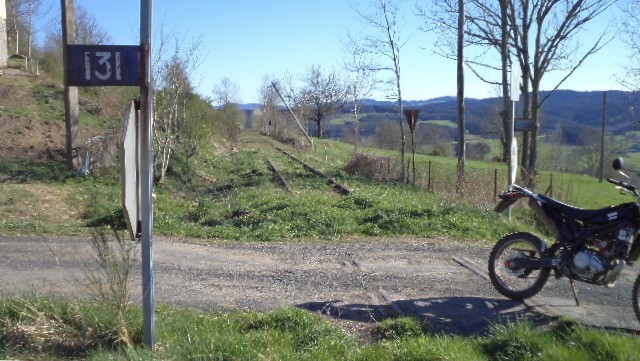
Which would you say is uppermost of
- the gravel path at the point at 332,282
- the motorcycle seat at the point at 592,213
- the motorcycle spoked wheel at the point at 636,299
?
the motorcycle seat at the point at 592,213

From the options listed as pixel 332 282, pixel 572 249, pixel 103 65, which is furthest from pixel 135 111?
pixel 572 249

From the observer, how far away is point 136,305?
6.15 metres

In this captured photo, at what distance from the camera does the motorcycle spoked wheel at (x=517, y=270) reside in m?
6.73

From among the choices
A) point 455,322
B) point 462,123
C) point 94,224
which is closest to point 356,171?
point 462,123

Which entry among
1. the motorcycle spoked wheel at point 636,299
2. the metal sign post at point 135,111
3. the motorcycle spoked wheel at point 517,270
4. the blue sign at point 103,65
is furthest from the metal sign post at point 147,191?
the motorcycle spoked wheel at point 636,299

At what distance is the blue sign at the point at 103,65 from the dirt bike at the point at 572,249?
405 centimetres

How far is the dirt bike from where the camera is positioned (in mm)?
6199

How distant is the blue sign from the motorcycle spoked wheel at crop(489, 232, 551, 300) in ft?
13.4

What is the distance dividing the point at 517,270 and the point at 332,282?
190 centimetres

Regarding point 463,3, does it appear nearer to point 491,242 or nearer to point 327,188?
point 327,188

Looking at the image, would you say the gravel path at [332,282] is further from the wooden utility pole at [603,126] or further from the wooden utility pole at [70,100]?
the wooden utility pole at [603,126]

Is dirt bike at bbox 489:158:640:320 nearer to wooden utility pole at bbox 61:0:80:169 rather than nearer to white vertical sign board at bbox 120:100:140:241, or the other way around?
white vertical sign board at bbox 120:100:140:241

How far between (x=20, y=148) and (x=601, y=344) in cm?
1717

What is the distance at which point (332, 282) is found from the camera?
24.2 feet
